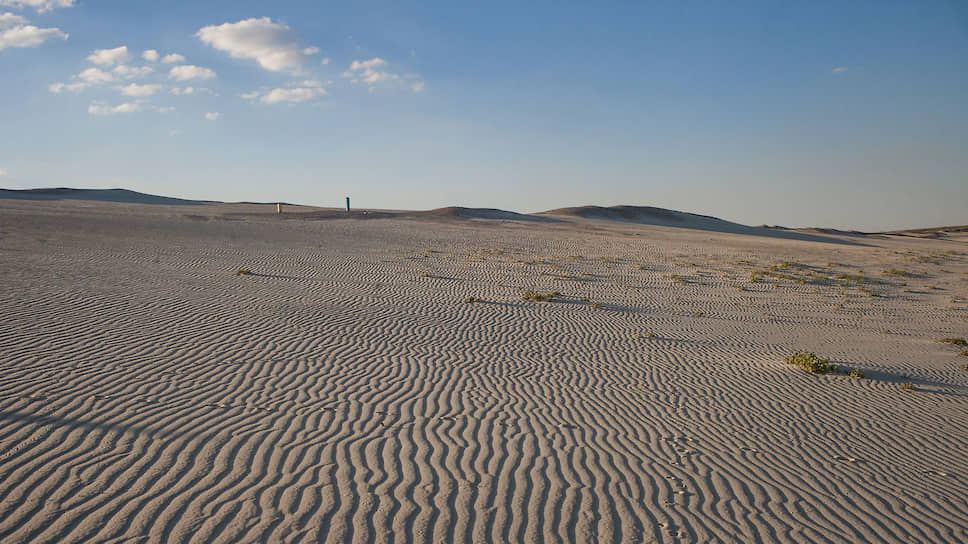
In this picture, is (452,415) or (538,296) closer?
(452,415)

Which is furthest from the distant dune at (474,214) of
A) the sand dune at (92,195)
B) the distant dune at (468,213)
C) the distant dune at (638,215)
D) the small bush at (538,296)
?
the small bush at (538,296)

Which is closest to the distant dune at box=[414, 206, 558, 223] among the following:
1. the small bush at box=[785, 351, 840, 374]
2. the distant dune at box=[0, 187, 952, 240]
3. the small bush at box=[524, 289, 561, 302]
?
the distant dune at box=[0, 187, 952, 240]

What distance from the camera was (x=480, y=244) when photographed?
27.9 m

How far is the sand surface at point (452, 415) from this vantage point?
4.07 meters

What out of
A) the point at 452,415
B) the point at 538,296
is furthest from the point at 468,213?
the point at 452,415

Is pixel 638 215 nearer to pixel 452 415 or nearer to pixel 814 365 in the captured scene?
pixel 814 365

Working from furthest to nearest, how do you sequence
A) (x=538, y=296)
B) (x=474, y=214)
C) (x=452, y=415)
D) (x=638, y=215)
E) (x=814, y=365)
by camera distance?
(x=638, y=215) → (x=474, y=214) → (x=538, y=296) → (x=814, y=365) → (x=452, y=415)

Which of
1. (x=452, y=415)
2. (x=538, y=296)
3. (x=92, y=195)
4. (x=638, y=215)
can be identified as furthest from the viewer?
(x=638, y=215)

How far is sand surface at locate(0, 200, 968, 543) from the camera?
4.07 metres

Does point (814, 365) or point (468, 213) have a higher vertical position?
point (468, 213)

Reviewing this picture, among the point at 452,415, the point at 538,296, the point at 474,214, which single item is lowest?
the point at 452,415

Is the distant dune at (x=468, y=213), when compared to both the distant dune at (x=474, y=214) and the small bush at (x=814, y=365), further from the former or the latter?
the small bush at (x=814, y=365)

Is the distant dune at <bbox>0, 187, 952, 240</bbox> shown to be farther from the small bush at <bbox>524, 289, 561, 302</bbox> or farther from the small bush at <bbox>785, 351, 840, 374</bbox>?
the small bush at <bbox>785, 351, 840, 374</bbox>

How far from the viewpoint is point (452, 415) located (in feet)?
20.3
